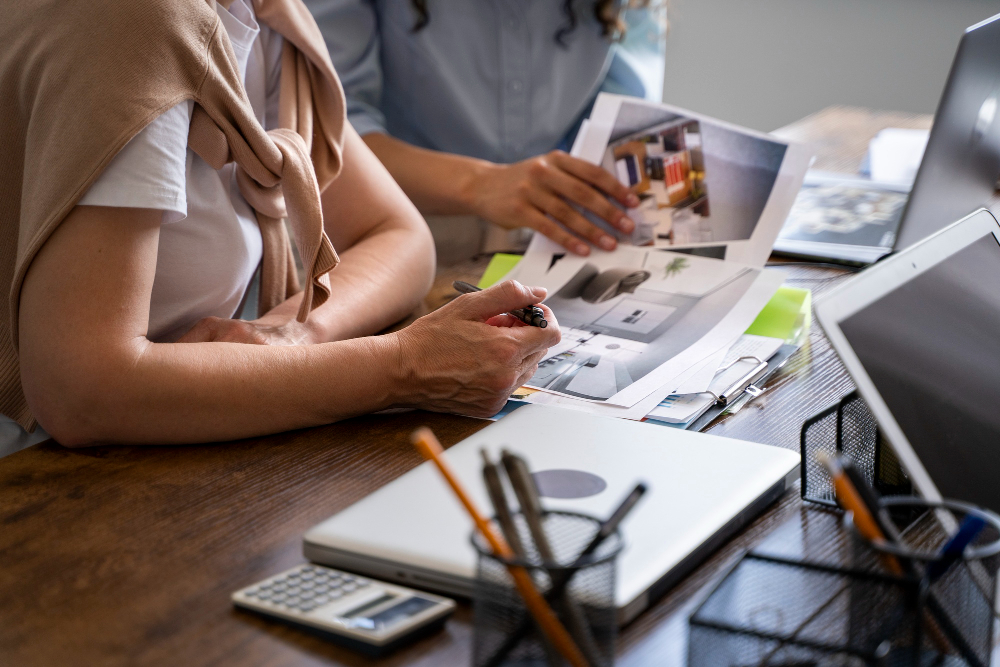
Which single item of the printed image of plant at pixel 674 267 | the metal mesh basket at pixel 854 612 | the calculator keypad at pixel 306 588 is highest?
the metal mesh basket at pixel 854 612

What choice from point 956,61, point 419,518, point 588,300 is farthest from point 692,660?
point 956,61

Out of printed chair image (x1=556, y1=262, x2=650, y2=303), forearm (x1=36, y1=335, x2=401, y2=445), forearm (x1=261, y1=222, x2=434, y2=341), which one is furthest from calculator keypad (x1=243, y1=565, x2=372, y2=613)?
printed chair image (x1=556, y1=262, x2=650, y2=303)

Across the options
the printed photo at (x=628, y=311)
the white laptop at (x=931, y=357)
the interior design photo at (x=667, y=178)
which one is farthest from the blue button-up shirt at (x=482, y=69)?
the white laptop at (x=931, y=357)

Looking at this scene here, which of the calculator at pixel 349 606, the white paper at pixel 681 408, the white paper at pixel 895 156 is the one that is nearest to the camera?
the calculator at pixel 349 606

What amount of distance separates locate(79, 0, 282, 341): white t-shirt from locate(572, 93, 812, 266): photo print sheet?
490 millimetres

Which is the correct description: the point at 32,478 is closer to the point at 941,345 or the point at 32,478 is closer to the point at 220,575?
the point at 220,575

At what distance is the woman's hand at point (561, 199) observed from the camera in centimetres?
127

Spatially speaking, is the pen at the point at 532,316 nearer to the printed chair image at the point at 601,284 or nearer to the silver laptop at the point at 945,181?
the printed chair image at the point at 601,284

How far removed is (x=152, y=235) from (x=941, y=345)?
2.15 ft

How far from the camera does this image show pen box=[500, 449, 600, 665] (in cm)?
44

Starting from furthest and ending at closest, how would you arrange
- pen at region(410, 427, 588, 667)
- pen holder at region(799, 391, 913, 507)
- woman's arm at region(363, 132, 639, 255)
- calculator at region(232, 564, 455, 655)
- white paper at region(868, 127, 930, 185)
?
white paper at region(868, 127, 930, 185) < woman's arm at region(363, 132, 639, 255) < pen holder at region(799, 391, 913, 507) < calculator at region(232, 564, 455, 655) < pen at region(410, 427, 588, 667)

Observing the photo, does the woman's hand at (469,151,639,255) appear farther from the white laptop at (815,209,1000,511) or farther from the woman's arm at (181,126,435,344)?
the white laptop at (815,209,1000,511)

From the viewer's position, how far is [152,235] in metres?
0.80

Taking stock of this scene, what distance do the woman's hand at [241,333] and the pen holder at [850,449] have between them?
0.54m
